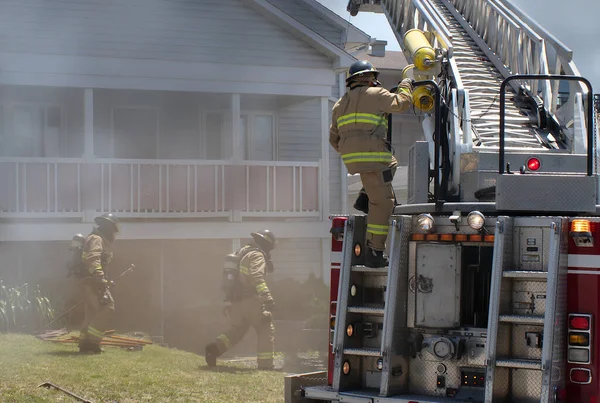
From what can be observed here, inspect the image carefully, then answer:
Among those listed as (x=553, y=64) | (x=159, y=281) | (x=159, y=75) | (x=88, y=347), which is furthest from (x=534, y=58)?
(x=159, y=281)

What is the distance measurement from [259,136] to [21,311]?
18.9ft

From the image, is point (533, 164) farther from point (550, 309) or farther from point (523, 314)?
point (550, 309)

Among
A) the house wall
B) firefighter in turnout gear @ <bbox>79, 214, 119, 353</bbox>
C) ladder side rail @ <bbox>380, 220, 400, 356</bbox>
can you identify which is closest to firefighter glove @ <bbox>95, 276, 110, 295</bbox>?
firefighter in turnout gear @ <bbox>79, 214, 119, 353</bbox>

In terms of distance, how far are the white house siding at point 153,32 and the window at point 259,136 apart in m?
1.57

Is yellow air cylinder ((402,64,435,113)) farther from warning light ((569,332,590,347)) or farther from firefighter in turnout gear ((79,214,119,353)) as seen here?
firefighter in turnout gear ((79,214,119,353))

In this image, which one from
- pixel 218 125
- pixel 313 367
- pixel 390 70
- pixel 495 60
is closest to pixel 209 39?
pixel 218 125

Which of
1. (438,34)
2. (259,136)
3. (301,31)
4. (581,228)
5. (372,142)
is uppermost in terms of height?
(301,31)

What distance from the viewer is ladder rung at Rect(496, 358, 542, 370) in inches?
239

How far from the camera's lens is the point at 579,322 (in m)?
6.12

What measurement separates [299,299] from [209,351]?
5819 millimetres

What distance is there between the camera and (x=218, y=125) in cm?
1791

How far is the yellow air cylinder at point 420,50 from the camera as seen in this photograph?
28.2 ft

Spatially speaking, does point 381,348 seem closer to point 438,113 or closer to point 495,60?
point 438,113

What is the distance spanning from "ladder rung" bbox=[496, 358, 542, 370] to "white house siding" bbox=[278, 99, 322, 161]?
1223 centimetres
